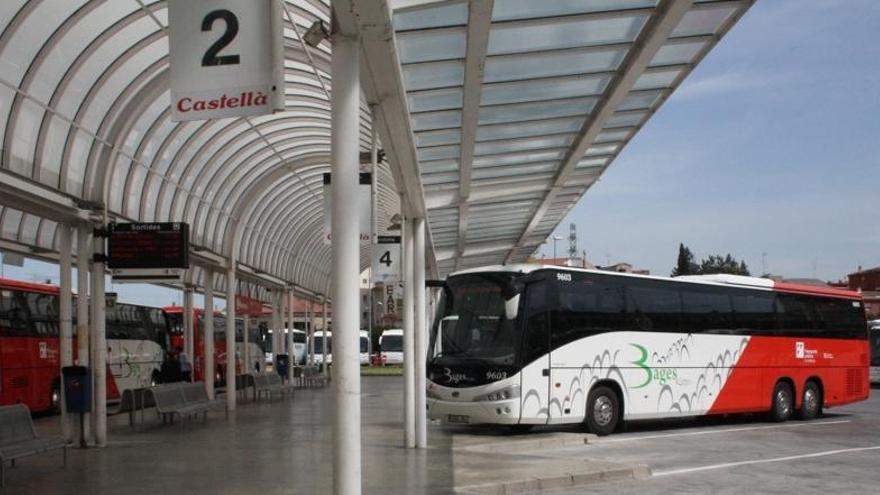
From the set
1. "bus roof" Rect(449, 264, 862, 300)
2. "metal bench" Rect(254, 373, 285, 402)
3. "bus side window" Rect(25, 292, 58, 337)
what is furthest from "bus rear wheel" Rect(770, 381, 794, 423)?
"bus side window" Rect(25, 292, 58, 337)

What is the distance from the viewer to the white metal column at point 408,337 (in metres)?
12.6

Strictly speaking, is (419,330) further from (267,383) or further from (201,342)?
(201,342)

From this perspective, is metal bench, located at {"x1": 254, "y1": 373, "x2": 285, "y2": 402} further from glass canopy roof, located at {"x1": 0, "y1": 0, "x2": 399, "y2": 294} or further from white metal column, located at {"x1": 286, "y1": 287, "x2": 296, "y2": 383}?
white metal column, located at {"x1": 286, "y1": 287, "x2": 296, "y2": 383}

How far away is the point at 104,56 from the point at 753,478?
33.6ft

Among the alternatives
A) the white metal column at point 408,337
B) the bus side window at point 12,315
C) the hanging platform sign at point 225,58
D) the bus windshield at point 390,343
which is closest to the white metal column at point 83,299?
the white metal column at point 408,337

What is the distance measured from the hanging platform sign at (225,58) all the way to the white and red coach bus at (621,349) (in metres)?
10.6

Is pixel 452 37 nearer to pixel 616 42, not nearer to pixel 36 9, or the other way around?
pixel 616 42

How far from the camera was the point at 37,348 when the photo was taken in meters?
21.4

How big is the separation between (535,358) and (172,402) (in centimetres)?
667

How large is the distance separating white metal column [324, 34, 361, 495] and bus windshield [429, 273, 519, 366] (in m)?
9.91

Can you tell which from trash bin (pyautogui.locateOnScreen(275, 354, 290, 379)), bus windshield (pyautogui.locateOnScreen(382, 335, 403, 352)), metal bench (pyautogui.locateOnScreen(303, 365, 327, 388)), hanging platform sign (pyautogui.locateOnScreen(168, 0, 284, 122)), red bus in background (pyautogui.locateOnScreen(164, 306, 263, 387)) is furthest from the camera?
bus windshield (pyautogui.locateOnScreen(382, 335, 403, 352))

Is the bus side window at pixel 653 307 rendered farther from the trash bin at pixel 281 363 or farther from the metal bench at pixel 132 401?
the trash bin at pixel 281 363

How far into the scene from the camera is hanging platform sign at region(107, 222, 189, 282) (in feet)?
44.2

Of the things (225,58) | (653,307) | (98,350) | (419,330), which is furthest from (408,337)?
(225,58)
